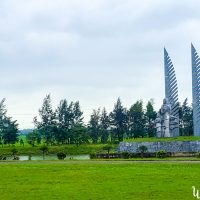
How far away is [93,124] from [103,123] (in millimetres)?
2884

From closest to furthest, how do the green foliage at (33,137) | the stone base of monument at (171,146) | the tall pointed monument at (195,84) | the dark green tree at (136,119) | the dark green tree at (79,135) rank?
the stone base of monument at (171,146) → the tall pointed monument at (195,84) → the dark green tree at (79,135) → the green foliage at (33,137) → the dark green tree at (136,119)

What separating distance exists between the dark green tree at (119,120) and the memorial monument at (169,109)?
3594cm

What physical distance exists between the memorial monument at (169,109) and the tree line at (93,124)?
33531mm

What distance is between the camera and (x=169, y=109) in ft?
266

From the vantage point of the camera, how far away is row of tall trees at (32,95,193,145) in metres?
121

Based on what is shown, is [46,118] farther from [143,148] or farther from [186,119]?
[143,148]

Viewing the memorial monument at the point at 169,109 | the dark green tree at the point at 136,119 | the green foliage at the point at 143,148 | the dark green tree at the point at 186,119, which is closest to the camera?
the green foliage at the point at 143,148

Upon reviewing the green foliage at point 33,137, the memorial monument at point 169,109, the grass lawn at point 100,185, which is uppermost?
the memorial monument at point 169,109

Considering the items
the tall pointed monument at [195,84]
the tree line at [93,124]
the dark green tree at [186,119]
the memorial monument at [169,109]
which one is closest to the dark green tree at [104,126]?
the tree line at [93,124]

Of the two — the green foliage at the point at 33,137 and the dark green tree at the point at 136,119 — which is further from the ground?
the dark green tree at the point at 136,119

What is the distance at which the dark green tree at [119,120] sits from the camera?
123 metres

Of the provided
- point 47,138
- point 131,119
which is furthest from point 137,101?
point 47,138

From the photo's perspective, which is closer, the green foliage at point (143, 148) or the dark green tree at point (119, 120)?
the green foliage at point (143, 148)

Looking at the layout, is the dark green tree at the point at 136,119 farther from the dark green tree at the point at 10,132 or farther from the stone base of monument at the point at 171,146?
the stone base of monument at the point at 171,146
